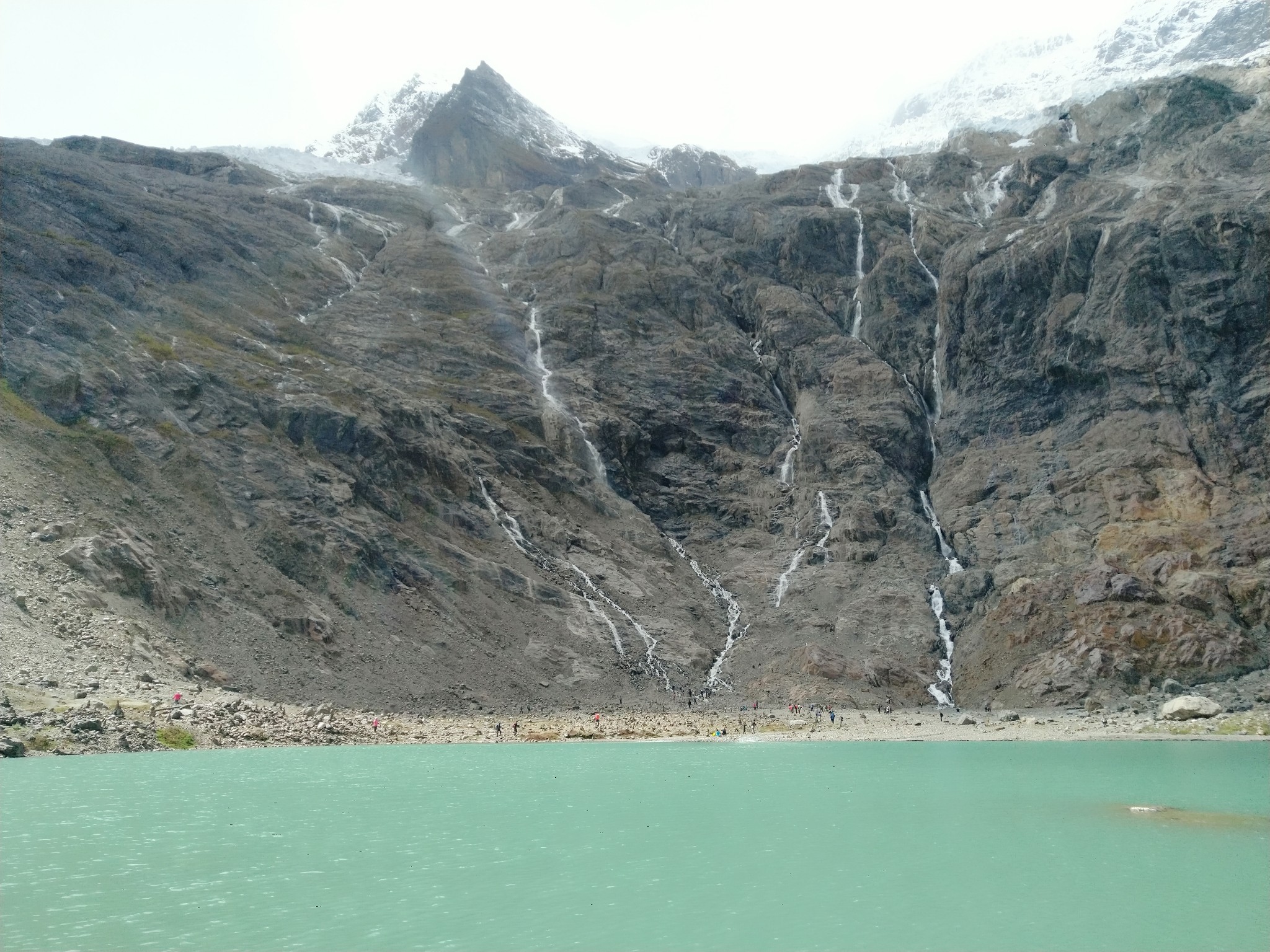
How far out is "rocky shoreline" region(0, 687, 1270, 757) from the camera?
4259 cm

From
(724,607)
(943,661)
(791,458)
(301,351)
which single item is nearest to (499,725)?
(724,607)

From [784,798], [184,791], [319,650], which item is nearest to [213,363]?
[319,650]

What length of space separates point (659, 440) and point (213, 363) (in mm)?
43471

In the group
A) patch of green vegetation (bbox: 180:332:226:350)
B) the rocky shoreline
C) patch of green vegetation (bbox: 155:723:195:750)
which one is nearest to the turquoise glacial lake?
patch of green vegetation (bbox: 155:723:195:750)

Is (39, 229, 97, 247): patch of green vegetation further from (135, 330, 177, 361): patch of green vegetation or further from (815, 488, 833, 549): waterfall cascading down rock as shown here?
(815, 488, 833, 549): waterfall cascading down rock

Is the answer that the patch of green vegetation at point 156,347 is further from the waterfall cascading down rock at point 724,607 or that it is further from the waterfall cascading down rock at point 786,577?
the waterfall cascading down rock at point 786,577

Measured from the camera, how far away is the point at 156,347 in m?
79.6

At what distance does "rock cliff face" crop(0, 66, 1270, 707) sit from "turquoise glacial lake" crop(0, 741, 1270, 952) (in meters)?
25.0

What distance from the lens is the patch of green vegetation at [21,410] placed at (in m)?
66.1

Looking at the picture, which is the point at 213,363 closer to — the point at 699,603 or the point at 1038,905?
the point at 699,603

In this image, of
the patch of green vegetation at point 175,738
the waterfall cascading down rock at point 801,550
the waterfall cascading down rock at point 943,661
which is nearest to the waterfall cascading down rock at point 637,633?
the waterfall cascading down rock at point 801,550

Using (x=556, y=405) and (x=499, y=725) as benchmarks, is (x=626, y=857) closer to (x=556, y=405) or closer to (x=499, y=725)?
(x=499, y=725)

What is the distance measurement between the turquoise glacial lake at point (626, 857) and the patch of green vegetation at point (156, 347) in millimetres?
46159

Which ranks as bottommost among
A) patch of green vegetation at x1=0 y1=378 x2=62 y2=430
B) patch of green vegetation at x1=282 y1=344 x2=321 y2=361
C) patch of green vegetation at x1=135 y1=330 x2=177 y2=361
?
patch of green vegetation at x1=0 y1=378 x2=62 y2=430
